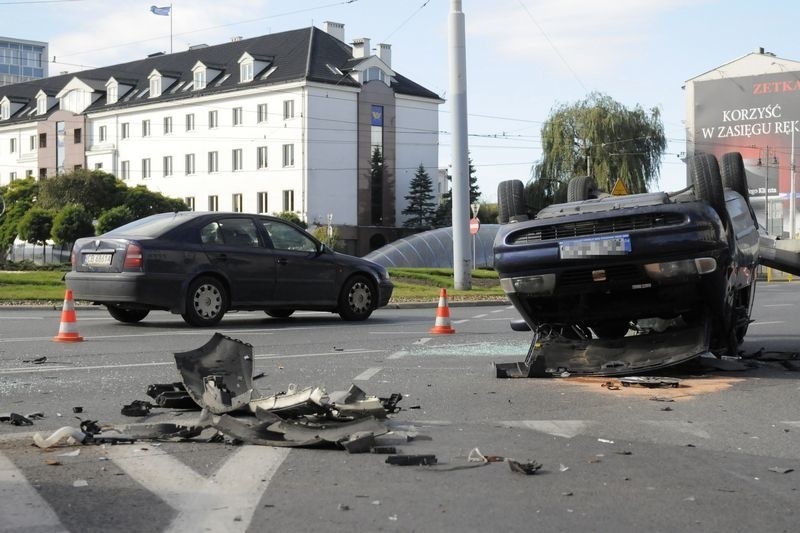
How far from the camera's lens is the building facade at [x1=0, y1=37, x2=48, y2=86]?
178500 millimetres

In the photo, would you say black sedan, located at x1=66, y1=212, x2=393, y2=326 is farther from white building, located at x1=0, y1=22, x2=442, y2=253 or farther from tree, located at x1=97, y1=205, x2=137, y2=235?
white building, located at x1=0, y1=22, x2=442, y2=253

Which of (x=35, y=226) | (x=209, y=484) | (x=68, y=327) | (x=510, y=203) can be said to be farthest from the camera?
(x=35, y=226)

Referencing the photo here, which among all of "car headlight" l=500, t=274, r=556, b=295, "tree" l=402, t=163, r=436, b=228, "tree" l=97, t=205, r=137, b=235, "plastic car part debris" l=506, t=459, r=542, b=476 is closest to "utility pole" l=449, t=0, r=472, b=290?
"car headlight" l=500, t=274, r=556, b=295

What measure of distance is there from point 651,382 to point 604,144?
2248 inches

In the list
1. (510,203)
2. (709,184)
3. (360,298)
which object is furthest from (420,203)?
(709,184)

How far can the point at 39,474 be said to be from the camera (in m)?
5.05

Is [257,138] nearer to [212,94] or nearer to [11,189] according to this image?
[212,94]

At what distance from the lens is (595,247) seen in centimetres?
842

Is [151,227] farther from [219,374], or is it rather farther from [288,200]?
[288,200]

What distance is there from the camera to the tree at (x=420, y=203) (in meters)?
78.1

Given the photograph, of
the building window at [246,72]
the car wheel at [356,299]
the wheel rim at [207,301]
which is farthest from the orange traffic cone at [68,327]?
the building window at [246,72]

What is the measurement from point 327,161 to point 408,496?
68427 mm

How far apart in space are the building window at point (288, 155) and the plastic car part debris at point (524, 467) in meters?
67.5

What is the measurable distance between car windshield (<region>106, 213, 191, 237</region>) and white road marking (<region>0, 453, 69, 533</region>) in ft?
31.9
